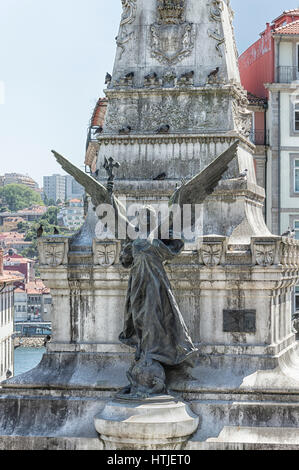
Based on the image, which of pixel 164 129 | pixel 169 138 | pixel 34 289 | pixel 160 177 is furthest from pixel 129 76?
pixel 34 289

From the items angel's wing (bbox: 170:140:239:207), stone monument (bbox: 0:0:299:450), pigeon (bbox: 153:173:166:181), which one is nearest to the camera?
stone monument (bbox: 0:0:299:450)

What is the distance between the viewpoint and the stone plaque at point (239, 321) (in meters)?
18.8

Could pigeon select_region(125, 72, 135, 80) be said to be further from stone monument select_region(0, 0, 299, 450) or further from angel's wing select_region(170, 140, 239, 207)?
angel's wing select_region(170, 140, 239, 207)

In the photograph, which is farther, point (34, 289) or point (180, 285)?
point (34, 289)

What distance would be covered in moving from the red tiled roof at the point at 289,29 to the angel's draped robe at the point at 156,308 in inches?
1183

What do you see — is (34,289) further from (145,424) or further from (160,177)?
(145,424)

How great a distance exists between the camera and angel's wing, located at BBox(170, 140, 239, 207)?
18391 millimetres

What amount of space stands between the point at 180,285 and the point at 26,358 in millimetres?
86770

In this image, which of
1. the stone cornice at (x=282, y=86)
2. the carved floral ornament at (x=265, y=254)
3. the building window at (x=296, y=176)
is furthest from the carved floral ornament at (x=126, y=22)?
the building window at (x=296, y=176)

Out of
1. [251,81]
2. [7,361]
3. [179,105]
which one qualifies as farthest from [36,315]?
[179,105]

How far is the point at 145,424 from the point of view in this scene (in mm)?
16656

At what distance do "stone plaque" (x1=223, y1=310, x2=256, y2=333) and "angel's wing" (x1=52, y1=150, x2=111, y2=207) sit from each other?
3.10m

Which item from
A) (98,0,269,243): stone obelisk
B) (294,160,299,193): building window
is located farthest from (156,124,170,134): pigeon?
(294,160,299,193): building window

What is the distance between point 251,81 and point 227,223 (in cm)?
3152
